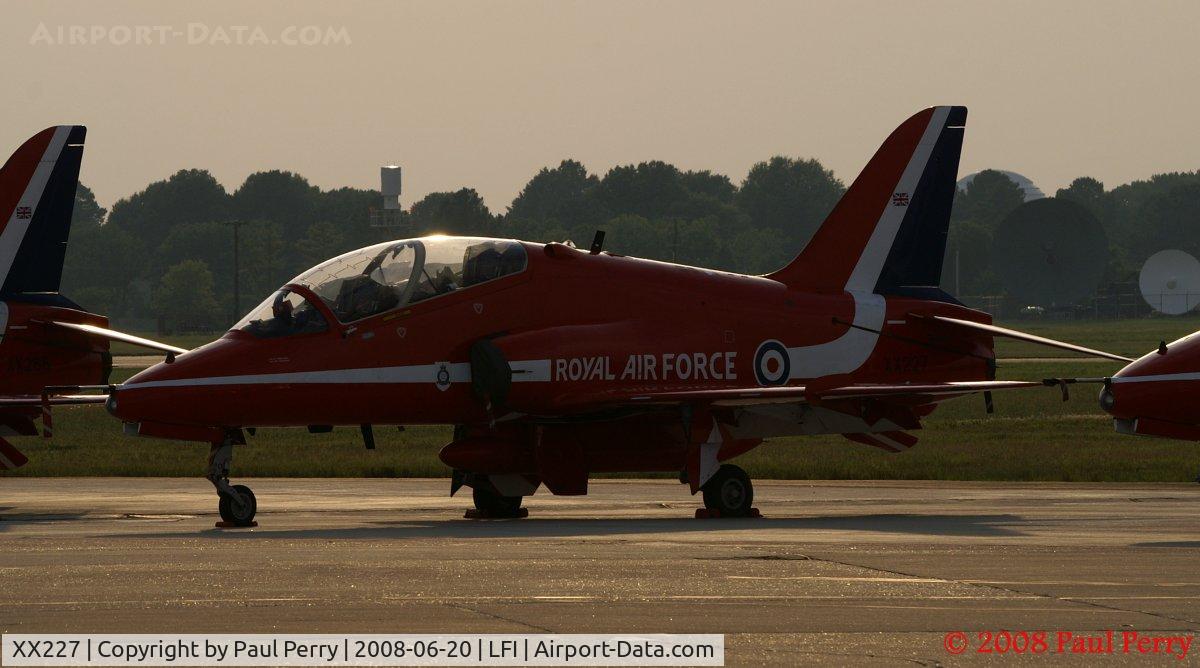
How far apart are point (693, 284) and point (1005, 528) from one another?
5795 mm

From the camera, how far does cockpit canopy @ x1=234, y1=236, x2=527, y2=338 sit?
22156 millimetres

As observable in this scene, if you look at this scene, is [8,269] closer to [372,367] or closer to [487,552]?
[372,367]

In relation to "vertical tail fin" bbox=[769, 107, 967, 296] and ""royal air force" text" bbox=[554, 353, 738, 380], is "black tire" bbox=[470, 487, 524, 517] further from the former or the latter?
"vertical tail fin" bbox=[769, 107, 967, 296]

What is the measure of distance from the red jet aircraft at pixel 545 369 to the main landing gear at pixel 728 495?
0.03 metres

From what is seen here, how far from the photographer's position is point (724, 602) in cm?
1394

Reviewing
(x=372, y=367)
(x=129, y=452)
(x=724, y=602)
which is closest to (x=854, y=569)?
(x=724, y=602)

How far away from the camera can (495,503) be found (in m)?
23.6

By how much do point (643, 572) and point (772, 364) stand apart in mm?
9384

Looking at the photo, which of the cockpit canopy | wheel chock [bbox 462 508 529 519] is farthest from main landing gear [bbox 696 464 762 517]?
the cockpit canopy

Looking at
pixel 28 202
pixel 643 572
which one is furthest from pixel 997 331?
pixel 28 202

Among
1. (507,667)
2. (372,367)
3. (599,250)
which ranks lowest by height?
(507,667)

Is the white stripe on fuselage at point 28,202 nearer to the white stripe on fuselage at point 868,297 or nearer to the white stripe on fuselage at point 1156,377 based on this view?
the white stripe on fuselage at point 868,297

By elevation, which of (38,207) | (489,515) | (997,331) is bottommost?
(489,515)

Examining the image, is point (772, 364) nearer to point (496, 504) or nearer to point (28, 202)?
point (496, 504)
